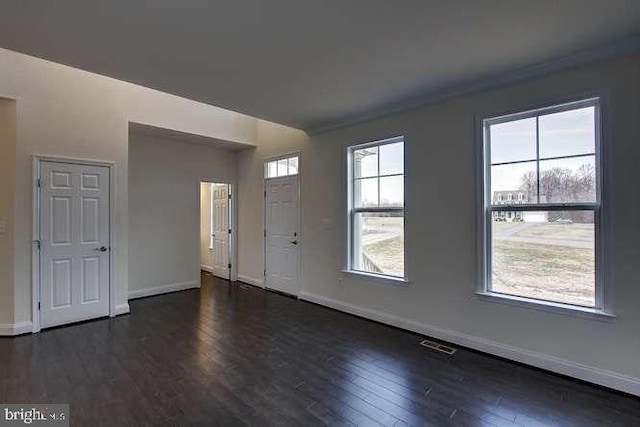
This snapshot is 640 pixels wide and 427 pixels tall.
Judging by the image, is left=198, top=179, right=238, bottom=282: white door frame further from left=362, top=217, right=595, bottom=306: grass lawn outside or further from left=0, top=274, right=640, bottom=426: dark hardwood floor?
left=362, top=217, right=595, bottom=306: grass lawn outside

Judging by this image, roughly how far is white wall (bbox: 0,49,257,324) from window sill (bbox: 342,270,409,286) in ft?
10.4

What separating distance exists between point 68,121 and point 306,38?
3434 millimetres

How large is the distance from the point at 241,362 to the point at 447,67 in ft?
10.7

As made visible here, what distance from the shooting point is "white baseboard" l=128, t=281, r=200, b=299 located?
5.26m

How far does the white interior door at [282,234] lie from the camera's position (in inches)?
209

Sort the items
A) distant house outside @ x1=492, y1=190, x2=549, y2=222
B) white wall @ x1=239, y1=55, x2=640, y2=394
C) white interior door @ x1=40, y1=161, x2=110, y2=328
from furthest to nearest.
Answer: white interior door @ x1=40, y1=161, x2=110, y2=328
distant house outside @ x1=492, y1=190, x2=549, y2=222
white wall @ x1=239, y1=55, x2=640, y2=394

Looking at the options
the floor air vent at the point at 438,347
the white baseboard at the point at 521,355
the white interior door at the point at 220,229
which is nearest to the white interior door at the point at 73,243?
the white interior door at the point at 220,229

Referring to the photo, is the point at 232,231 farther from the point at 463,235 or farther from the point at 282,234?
the point at 463,235

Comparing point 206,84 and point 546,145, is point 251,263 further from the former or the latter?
point 546,145

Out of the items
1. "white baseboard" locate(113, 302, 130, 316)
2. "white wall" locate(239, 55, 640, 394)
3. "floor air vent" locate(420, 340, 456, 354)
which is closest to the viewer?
"white wall" locate(239, 55, 640, 394)

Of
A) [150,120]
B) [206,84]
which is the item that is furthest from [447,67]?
[150,120]

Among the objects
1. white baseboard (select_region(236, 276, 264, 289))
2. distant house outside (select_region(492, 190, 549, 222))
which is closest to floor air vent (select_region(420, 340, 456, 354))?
distant house outside (select_region(492, 190, 549, 222))

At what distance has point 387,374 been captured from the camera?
277 centimetres

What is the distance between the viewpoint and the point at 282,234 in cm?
554
